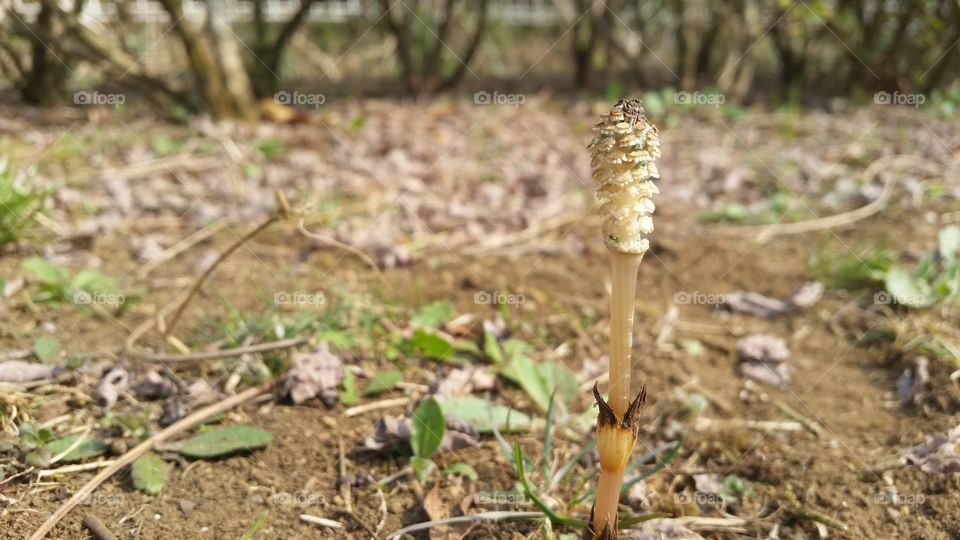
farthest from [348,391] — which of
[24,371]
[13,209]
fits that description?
[13,209]

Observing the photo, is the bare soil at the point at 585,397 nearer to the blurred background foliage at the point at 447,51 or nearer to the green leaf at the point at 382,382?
the green leaf at the point at 382,382

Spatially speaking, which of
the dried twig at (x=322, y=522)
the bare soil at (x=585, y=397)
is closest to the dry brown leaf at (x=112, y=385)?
the bare soil at (x=585, y=397)

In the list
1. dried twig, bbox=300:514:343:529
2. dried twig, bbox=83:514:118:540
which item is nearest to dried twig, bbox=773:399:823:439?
dried twig, bbox=300:514:343:529

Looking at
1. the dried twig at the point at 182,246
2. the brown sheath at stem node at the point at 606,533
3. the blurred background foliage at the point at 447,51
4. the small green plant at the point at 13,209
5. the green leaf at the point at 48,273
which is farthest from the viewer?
the blurred background foliage at the point at 447,51

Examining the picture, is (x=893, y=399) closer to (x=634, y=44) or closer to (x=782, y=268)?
(x=782, y=268)

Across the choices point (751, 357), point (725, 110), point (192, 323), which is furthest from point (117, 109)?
point (751, 357)

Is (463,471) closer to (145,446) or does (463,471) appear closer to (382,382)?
(382,382)

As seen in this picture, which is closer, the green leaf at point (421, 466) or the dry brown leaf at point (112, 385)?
the green leaf at point (421, 466)
